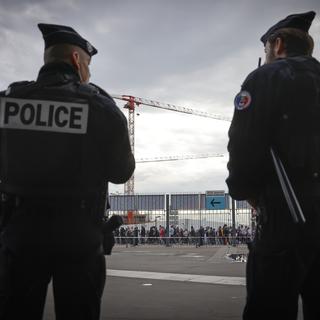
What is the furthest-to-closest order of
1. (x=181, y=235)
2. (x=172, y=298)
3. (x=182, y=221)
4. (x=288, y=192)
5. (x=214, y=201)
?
(x=182, y=221)
(x=181, y=235)
(x=214, y=201)
(x=172, y=298)
(x=288, y=192)

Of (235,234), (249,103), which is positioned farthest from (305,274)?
(235,234)

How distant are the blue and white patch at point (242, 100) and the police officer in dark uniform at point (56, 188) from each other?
55 cm

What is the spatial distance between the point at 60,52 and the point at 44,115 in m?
0.38

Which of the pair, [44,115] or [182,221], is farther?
[182,221]

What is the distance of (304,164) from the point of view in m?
2.01

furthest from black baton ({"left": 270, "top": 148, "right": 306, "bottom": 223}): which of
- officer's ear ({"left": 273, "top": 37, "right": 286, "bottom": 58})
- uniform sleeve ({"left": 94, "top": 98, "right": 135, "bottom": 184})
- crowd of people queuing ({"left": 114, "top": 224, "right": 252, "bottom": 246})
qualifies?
crowd of people queuing ({"left": 114, "top": 224, "right": 252, "bottom": 246})

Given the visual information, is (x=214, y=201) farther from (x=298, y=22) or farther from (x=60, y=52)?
(x=60, y=52)

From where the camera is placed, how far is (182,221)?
3384 centimetres

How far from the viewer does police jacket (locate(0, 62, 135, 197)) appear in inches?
81.3

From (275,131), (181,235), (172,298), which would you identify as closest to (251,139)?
(275,131)

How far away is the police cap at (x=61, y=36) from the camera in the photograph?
2367mm

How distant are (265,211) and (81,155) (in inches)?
33.7

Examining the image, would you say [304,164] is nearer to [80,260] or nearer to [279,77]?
[279,77]

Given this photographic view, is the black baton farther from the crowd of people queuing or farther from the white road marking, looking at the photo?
the crowd of people queuing
